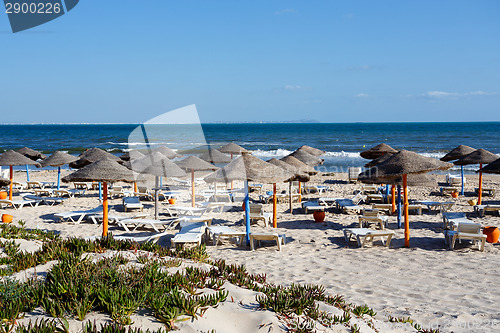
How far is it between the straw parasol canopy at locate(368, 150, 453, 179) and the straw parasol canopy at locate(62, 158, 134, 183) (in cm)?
526

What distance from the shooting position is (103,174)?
7.95 meters

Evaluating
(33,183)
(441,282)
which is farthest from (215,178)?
(33,183)

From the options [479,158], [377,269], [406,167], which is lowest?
[377,269]

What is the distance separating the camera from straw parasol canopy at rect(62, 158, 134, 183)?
7887 mm

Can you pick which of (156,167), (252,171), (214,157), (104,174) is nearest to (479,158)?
(214,157)

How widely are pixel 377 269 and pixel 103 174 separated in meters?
5.52

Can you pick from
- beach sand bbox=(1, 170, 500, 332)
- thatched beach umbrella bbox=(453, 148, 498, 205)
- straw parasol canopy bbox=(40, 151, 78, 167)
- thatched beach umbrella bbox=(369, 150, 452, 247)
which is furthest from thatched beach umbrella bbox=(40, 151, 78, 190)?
thatched beach umbrella bbox=(453, 148, 498, 205)

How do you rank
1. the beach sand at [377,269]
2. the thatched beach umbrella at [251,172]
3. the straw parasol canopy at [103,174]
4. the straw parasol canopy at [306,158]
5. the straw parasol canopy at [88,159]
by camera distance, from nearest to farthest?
the beach sand at [377,269] → the straw parasol canopy at [103,174] → the thatched beach umbrella at [251,172] → the straw parasol canopy at [88,159] → the straw parasol canopy at [306,158]

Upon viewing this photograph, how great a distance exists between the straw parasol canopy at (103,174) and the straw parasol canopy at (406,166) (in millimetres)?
5264

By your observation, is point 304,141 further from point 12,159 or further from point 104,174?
point 104,174

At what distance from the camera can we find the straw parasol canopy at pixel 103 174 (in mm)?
7887

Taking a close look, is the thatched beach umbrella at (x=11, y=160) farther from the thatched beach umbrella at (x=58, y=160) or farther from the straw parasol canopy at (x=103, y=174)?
the straw parasol canopy at (x=103, y=174)

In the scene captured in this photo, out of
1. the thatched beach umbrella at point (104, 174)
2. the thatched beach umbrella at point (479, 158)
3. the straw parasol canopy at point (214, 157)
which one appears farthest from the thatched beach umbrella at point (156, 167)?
the thatched beach umbrella at point (479, 158)

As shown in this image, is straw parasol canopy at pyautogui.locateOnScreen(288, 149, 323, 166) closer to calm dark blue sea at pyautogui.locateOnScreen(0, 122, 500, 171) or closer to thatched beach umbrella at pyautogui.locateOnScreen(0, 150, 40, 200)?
thatched beach umbrella at pyautogui.locateOnScreen(0, 150, 40, 200)
